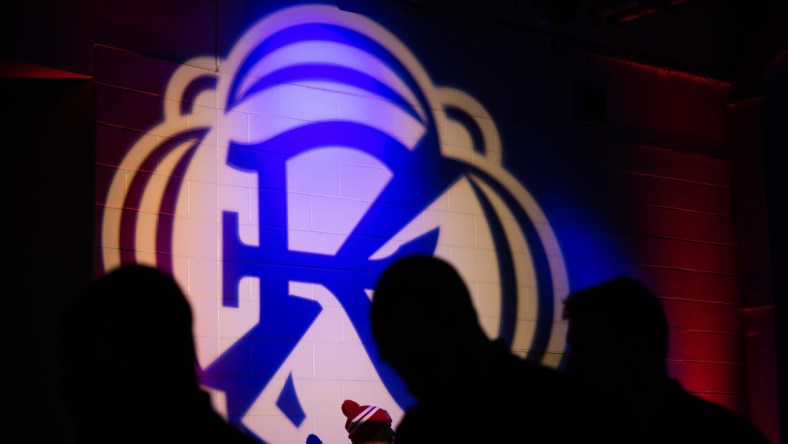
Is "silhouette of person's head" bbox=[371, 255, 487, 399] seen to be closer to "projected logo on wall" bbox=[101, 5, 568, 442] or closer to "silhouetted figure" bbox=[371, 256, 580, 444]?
"silhouetted figure" bbox=[371, 256, 580, 444]

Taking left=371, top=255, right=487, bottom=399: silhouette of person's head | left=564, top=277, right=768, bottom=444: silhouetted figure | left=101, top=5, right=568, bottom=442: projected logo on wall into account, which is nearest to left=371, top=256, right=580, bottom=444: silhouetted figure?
left=371, top=255, right=487, bottom=399: silhouette of person's head

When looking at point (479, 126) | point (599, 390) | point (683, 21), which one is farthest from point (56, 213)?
point (683, 21)

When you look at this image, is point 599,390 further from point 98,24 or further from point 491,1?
point 491,1

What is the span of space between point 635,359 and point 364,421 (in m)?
2.39

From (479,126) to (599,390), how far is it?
154 inches

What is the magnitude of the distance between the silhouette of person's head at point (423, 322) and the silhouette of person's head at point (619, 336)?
0.65 m

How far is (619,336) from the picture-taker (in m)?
2.76

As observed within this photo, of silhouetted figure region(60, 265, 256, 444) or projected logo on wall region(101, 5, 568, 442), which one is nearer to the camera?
silhouetted figure region(60, 265, 256, 444)

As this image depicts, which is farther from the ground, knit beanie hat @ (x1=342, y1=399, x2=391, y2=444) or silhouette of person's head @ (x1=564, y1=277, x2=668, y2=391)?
silhouette of person's head @ (x1=564, y1=277, x2=668, y2=391)

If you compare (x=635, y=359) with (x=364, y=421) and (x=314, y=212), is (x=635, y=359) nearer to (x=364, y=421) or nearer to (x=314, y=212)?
(x=364, y=421)

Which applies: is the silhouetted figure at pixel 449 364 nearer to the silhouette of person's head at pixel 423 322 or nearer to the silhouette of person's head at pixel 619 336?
the silhouette of person's head at pixel 423 322

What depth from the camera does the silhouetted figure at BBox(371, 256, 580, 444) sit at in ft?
6.84

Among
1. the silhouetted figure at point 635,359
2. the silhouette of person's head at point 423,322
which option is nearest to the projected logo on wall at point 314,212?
the silhouetted figure at point 635,359

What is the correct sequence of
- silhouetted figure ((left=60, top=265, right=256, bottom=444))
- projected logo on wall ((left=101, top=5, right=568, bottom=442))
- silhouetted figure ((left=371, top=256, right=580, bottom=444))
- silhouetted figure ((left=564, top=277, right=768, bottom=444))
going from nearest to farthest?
silhouetted figure ((left=60, top=265, right=256, bottom=444)), silhouetted figure ((left=371, top=256, right=580, bottom=444)), silhouetted figure ((left=564, top=277, right=768, bottom=444)), projected logo on wall ((left=101, top=5, right=568, bottom=442))
